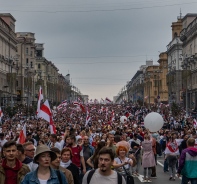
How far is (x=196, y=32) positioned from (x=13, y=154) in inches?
3086

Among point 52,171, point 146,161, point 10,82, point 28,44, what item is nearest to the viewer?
point 52,171

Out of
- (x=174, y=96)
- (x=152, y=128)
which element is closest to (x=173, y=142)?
(x=152, y=128)

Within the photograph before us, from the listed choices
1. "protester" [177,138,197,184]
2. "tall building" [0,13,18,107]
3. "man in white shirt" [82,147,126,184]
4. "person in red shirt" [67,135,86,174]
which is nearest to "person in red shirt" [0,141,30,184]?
"man in white shirt" [82,147,126,184]

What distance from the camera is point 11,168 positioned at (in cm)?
679

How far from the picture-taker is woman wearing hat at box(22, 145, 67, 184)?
19.5 feet

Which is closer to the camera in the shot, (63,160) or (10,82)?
(63,160)

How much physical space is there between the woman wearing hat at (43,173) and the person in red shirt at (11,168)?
787mm

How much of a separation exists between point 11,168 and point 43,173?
875 mm

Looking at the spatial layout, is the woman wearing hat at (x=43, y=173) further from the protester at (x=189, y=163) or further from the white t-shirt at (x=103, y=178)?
the protester at (x=189, y=163)

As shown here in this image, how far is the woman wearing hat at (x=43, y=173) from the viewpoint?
5953 millimetres

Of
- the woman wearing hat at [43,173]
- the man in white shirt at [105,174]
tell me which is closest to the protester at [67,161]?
the woman wearing hat at [43,173]

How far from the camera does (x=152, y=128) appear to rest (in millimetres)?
17844

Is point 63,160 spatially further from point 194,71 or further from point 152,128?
point 194,71

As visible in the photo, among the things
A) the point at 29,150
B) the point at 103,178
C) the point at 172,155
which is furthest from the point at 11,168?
the point at 172,155
